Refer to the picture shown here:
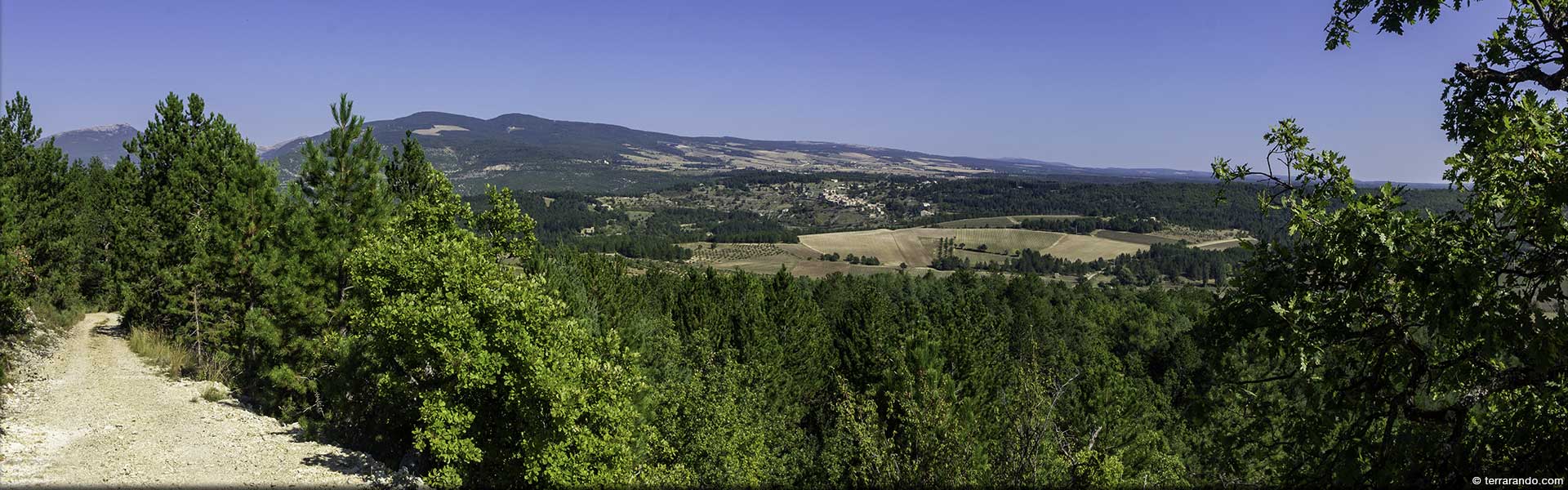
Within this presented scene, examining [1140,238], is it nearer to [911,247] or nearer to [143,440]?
[911,247]

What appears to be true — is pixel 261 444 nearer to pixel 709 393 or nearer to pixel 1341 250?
pixel 709 393

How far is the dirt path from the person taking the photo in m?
16.4

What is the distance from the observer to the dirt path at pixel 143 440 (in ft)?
53.8

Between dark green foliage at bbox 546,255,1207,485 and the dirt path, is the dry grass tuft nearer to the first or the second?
the dirt path

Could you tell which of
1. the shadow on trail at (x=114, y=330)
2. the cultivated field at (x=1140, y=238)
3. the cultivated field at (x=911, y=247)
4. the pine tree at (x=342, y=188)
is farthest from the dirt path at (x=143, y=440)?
the cultivated field at (x=1140, y=238)

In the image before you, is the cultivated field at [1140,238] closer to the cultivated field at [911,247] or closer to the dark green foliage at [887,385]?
the cultivated field at [911,247]

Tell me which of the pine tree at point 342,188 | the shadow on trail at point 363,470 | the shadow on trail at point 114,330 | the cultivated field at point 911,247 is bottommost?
Answer: the cultivated field at point 911,247

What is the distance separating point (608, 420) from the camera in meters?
15.6

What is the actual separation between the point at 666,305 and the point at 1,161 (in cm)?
3318

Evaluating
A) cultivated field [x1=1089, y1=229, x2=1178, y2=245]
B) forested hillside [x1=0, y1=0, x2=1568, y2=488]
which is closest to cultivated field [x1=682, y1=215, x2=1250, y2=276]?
cultivated field [x1=1089, y1=229, x2=1178, y2=245]

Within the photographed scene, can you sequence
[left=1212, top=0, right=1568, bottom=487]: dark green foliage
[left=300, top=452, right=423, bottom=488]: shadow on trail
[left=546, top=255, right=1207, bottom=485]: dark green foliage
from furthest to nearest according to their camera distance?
[left=300, top=452, right=423, bottom=488]: shadow on trail → [left=546, top=255, right=1207, bottom=485]: dark green foliage → [left=1212, top=0, right=1568, bottom=487]: dark green foliage

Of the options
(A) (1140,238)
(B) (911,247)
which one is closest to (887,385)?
(B) (911,247)

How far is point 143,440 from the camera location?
18.9 metres

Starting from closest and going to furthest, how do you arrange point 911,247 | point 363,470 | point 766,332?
point 363,470, point 766,332, point 911,247
